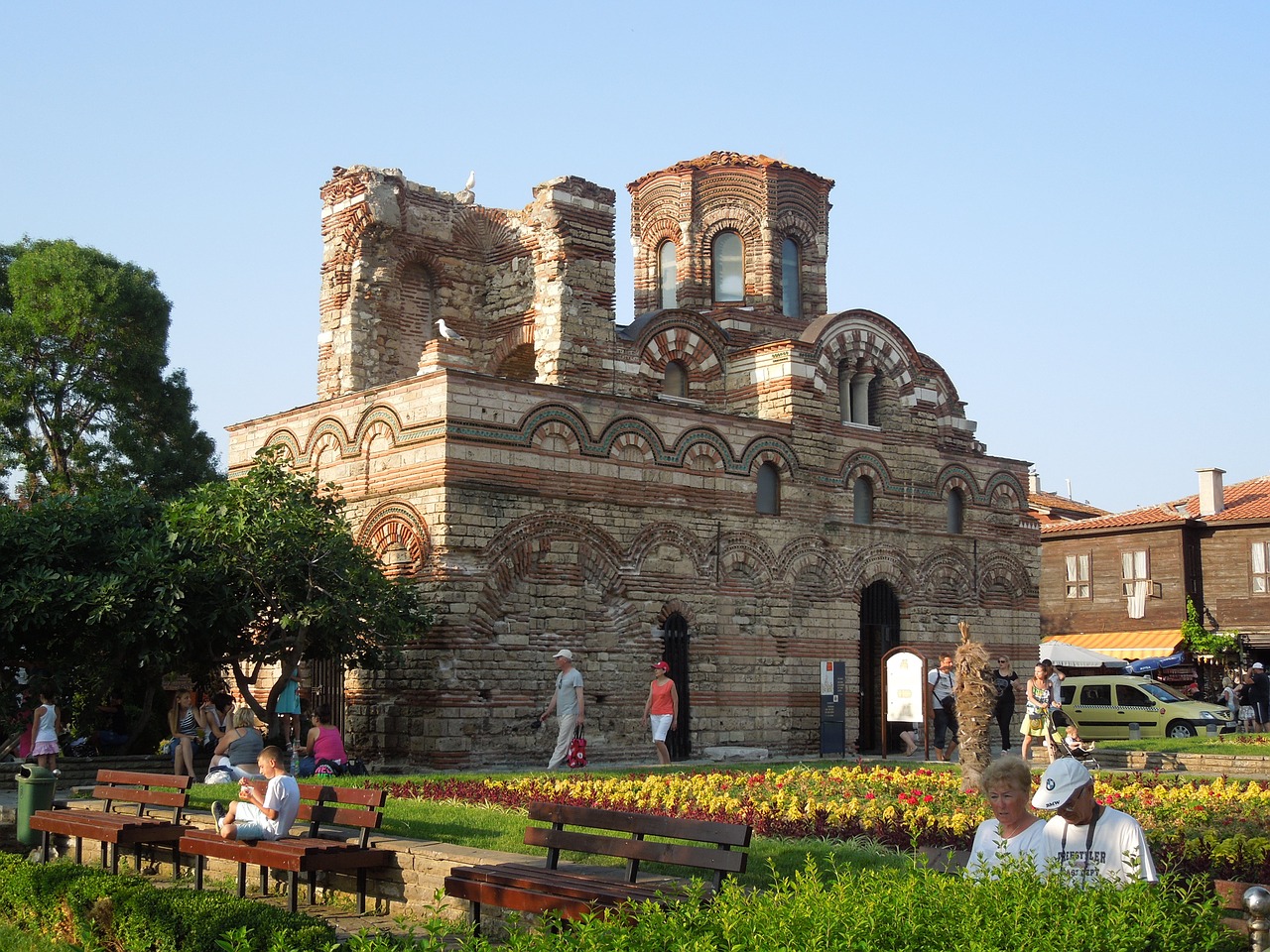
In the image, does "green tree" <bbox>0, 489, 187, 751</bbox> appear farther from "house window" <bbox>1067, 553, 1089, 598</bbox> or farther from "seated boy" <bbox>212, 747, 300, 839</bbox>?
"house window" <bbox>1067, 553, 1089, 598</bbox>

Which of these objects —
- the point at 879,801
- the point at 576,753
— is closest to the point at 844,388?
Result: the point at 576,753

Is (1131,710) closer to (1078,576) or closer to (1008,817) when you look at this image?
(1078,576)

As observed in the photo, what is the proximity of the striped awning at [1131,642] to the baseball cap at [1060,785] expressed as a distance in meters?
30.5

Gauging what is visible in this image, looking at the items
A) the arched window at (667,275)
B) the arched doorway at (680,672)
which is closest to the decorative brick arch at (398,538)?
the arched doorway at (680,672)

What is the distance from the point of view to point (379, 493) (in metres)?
17.7

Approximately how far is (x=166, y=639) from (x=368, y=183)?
28.0 feet

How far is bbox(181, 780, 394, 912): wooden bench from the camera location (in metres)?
8.23

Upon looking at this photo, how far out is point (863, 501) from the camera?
21.9 metres

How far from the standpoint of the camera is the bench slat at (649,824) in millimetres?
6855

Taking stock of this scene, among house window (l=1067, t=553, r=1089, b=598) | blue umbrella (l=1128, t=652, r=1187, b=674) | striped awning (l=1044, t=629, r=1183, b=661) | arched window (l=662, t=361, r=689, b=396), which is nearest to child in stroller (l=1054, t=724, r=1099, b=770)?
arched window (l=662, t=361, r=689, b=396)

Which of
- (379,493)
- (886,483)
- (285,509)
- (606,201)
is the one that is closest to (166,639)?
(285,509)

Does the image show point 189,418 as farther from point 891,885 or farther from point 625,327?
point 891,885

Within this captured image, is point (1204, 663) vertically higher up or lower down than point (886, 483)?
lower down

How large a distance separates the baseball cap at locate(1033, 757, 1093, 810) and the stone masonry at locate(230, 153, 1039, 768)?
11.7 m
